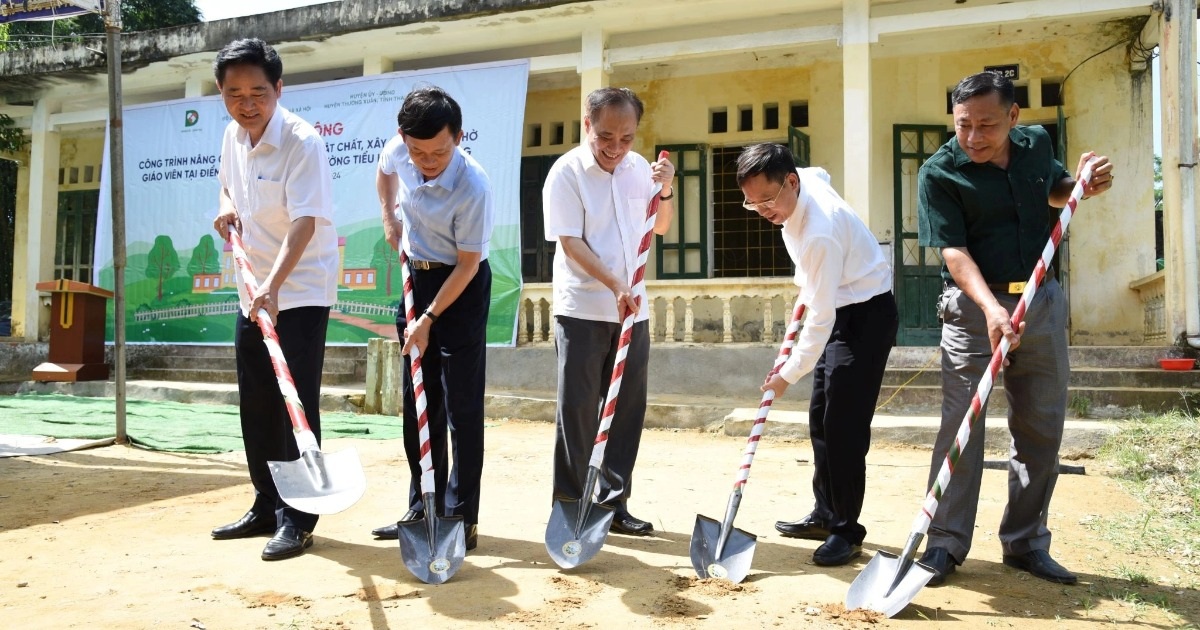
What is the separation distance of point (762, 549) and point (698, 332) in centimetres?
718

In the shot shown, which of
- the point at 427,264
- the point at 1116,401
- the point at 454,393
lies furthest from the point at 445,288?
the point at 1116,401

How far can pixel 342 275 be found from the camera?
10.4 metres

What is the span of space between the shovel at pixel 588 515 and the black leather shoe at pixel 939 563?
1048mm

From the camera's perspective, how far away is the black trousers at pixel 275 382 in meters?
3.29

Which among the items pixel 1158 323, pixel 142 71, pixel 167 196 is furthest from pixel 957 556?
pixel 142 71

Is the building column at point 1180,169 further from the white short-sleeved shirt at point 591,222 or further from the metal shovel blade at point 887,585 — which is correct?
the metal shovel blade at point 887,585

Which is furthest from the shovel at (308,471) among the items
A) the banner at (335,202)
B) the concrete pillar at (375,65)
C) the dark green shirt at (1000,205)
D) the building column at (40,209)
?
the building column at (40,209)

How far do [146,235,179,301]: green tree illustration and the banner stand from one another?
0.06 ft

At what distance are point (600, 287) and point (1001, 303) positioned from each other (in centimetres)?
142

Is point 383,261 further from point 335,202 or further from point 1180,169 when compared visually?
point 1180,169

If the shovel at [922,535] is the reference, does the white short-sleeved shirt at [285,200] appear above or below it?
above

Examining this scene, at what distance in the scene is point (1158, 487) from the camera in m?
4.68

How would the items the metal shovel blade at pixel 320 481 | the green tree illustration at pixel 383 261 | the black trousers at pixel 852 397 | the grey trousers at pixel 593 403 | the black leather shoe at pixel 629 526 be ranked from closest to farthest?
the metal shovel blade at pixel 320 481, the black trousers at pixel 852 397, the grey trousers at pixel 593 403, the black leather shoe at pixel 629 526, the green tree illustration at pixel 383 261

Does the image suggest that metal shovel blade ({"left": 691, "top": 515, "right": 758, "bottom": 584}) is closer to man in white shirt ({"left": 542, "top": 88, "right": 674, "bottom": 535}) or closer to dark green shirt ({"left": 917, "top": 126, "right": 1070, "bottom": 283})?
man in white shirt ({"left": 542, "top": 88, "right": 674, "bottom": 535})
